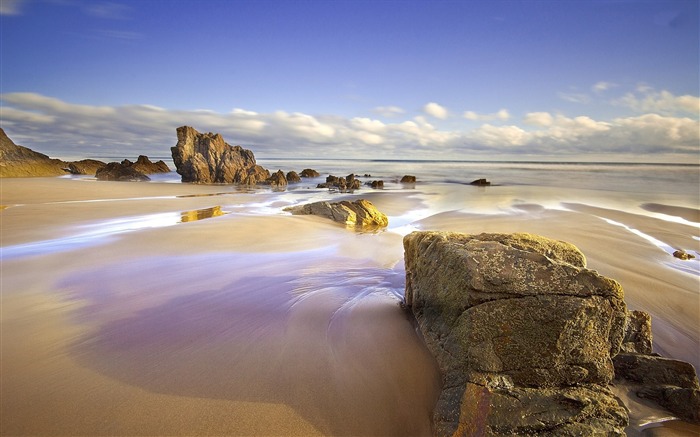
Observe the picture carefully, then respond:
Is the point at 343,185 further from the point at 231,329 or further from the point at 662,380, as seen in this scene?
the point at 662,380

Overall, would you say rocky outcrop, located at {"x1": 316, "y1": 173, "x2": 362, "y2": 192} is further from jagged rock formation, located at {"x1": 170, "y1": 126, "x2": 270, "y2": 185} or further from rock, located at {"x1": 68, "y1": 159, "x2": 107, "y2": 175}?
rock, located at {"x1": 68, "y1": 159, "x2": 107, "y2": 175}

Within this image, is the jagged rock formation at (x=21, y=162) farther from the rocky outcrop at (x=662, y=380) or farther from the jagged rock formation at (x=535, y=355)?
the rocky outcrop at (x=662, y=380)

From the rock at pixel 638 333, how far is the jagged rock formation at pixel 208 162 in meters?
28.9

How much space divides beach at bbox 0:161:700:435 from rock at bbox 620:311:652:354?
726 millimetres

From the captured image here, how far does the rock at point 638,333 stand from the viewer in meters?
3.30

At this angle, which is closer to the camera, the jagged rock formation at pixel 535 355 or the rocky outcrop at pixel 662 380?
the jagged rock formation at pixel 535 355

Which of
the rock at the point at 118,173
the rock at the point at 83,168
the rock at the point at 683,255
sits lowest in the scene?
the rock at the point at 683,255

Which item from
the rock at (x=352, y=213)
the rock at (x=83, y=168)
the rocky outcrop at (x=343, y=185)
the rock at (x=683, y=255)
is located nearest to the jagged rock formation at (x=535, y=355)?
the rock at (x=683, y=255)

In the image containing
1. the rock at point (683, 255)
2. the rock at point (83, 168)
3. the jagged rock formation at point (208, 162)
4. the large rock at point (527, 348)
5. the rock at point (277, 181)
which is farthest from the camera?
the rock at point (83, 168)

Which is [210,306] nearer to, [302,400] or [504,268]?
[302,400]

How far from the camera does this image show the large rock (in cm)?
221

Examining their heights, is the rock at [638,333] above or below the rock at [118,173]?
below

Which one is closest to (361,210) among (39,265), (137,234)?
(137,234)

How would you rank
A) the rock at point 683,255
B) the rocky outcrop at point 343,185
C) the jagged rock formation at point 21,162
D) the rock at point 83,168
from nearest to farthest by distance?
the rock at point 683,255 < the rocky outcrop at point 343,185 < the jagged rock formation at point 21,162 < the rock at point 83,168
